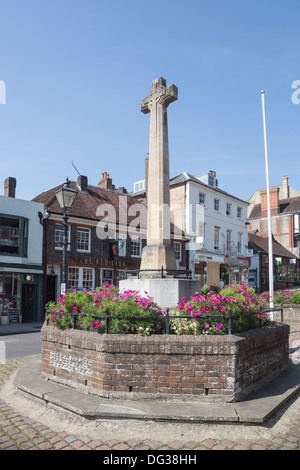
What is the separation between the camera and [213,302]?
5.71 meters

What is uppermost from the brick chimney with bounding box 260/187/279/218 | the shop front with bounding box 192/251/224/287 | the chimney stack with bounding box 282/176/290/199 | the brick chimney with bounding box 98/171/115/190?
the chimney stack with bounding box 282/176/290/199

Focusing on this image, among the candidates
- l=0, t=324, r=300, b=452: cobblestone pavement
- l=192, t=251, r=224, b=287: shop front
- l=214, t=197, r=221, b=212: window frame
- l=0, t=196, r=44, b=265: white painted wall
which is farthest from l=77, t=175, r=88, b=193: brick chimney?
l=0, t=324, r=300, b=452: cobblestone pavement

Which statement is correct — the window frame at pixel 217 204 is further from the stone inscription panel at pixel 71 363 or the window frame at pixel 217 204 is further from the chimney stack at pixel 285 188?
the stone inscription panel at pixel 71 363

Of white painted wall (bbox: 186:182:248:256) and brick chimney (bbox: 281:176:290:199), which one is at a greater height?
brick chimney (bbox: 281:176:290:199)

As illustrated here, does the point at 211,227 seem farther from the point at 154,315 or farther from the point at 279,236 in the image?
the point at 154,315

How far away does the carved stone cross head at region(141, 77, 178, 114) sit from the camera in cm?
839

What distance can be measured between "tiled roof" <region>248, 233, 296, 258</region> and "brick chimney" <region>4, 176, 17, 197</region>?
27.2 metres

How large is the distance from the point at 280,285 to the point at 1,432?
4121 centimetres

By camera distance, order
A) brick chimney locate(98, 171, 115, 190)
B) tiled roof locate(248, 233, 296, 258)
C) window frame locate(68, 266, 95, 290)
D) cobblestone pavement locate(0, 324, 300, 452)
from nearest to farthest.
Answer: cobblestone pavement locate(0, 324, 300, 452) → window frame locate(68, 266, 95, 290) → brick chimney locate(98, 171, 115, 190) → tiled roof locate(248, 233, 296, 258)

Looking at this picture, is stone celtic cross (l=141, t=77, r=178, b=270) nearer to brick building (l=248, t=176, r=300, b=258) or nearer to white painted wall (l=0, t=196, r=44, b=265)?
white painted wall (l=0, t=196, r=44, b=265)

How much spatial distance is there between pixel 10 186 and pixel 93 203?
5.99m

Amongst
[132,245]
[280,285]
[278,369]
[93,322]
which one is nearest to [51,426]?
[93,322]

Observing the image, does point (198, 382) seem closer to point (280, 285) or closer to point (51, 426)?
point (51, 426)

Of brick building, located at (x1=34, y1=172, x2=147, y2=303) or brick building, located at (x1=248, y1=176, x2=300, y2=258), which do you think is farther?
brick building, located at (x1=248, y1=176, x2=300, y2=258)
